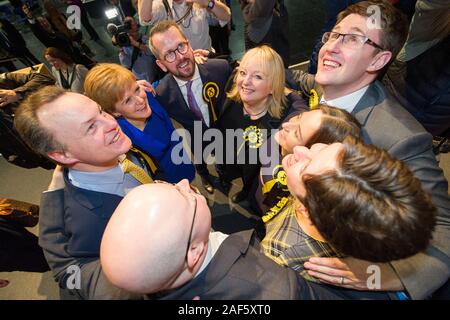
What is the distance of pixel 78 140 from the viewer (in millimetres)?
1397

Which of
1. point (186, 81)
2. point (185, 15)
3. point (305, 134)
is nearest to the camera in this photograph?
point (305, 134)

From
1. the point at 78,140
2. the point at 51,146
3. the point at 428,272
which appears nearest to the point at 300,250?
the point at 428,272

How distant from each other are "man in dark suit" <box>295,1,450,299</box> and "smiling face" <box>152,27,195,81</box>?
1117mm

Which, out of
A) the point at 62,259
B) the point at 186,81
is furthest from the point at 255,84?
the point at 62,259

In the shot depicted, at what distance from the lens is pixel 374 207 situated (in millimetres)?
842

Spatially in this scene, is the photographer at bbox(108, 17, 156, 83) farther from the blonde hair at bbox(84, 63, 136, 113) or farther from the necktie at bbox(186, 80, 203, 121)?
the blonde hair at bbox(84, 63, 136, 113)

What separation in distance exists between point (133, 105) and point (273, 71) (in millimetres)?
1095

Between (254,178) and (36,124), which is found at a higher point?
(36,124)

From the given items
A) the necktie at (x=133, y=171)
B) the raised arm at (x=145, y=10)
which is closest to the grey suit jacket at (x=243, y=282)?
the necktie at (x=133, y=171)

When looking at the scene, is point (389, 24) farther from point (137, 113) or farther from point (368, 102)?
point (137, 113)

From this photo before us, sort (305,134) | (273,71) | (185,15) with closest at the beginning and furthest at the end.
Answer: (305,134) < (273,71) < (185,15)

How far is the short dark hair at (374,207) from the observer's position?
831 millimetres
